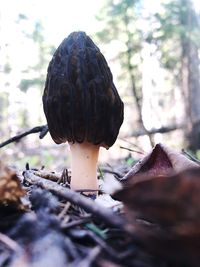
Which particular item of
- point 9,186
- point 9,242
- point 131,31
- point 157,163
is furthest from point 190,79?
point 9,242

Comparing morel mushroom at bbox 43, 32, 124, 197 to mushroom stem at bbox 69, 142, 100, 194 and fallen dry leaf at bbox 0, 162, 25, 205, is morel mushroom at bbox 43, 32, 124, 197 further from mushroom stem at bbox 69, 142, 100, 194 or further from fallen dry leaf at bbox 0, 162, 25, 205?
fallen dry leaf at bbox 0, 162, 25, 205

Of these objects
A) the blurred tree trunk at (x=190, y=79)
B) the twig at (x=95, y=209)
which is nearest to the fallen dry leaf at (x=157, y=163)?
the twig at (x=95, y=209)

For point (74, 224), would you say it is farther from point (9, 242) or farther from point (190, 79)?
point (190, 79)

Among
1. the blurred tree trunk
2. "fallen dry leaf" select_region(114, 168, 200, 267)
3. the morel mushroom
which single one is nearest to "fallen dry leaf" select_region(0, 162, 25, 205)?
"fallen dry leaf" select_region(114, 168, 200, 267)

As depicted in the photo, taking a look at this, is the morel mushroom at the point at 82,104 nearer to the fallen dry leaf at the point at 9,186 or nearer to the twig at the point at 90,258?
the fallen dry leaf at the point at 9,186

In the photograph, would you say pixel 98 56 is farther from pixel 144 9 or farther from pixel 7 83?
pixel 7 83
